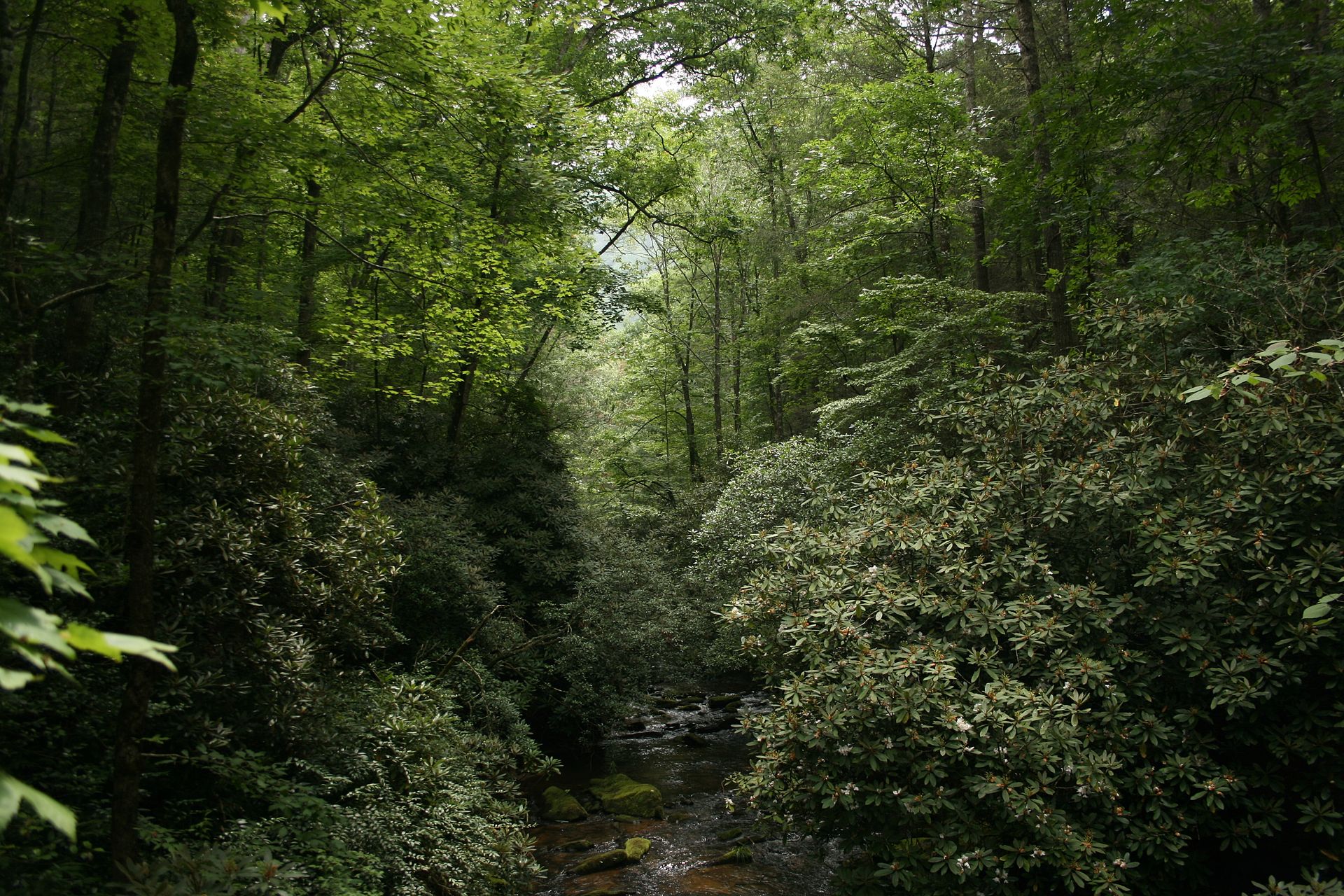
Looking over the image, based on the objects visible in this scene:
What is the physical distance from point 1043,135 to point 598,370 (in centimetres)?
1776

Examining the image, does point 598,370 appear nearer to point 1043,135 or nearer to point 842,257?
point 842,257

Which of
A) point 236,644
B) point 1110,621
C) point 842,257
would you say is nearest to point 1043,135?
point 842,257

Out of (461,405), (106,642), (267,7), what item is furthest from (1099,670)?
(461,405)

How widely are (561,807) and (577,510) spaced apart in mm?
5408

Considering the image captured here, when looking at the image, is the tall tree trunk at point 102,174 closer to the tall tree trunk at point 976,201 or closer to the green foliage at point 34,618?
the green foliage at point 34,618

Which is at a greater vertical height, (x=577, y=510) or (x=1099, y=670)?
(x=577, y=510)

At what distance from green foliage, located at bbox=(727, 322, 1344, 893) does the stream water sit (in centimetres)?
122

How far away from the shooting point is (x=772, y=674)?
6145mm

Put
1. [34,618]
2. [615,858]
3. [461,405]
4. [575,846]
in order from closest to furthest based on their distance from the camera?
1. [34,618]
2. [615,858]
3. [575,846]
4. [461,405]

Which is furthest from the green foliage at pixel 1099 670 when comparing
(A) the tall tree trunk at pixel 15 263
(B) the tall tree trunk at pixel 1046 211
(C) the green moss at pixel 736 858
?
(A) the tall tree trunk at pixel 15 263

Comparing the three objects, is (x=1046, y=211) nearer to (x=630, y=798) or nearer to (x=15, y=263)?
(x=630, y=798)

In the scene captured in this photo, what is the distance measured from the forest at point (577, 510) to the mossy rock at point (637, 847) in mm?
45

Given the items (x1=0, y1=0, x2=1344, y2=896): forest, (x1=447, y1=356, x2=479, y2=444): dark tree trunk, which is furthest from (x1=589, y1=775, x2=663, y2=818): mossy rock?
(x1=447, y1=356, x2=479, y2=444): dark tree trunk

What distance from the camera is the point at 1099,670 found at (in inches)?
174
